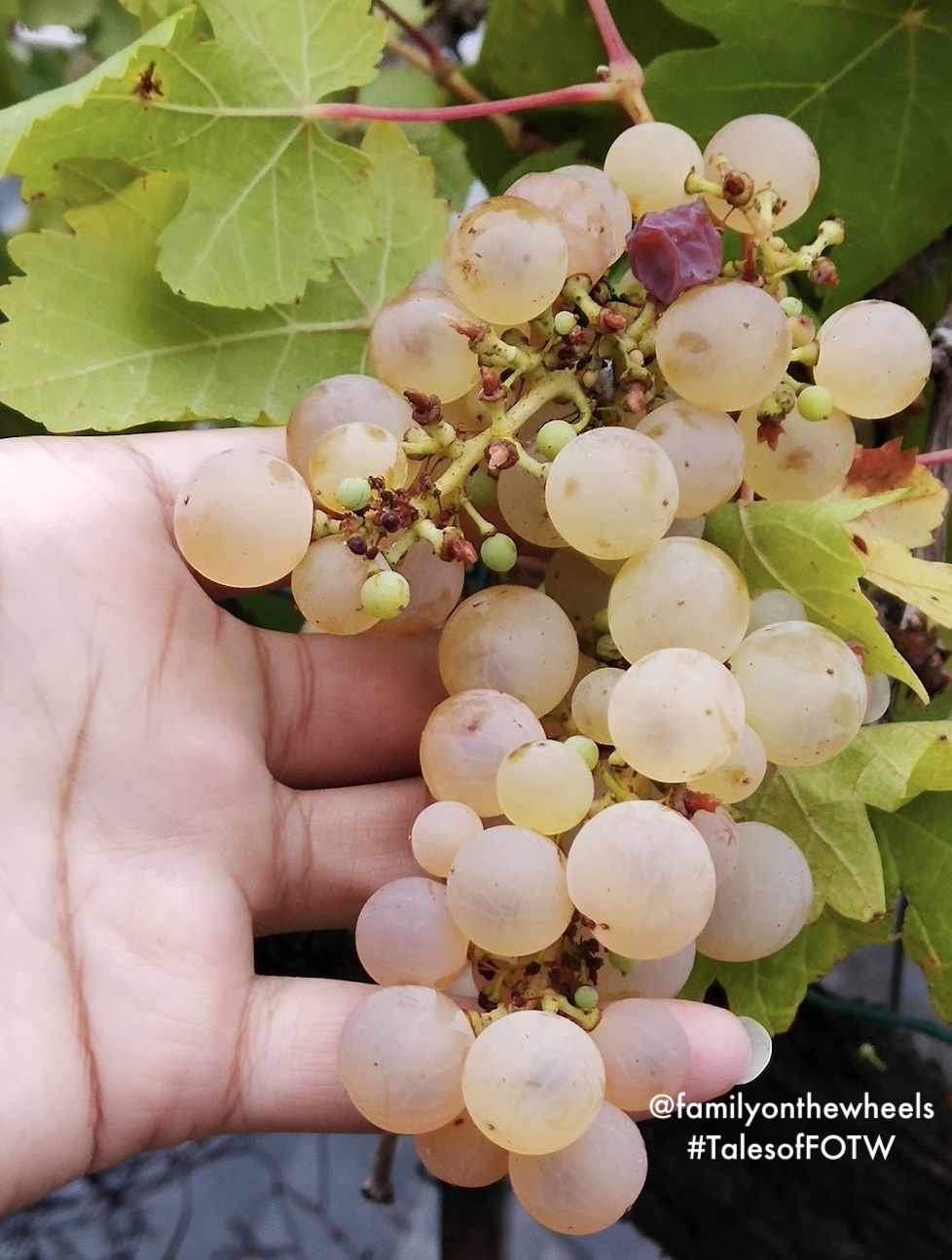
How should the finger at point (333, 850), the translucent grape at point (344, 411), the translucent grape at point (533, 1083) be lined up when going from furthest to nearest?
the finger at point (333, 850), the translucent grape at point (344, 411), the translucent grape at point (533, 1083)

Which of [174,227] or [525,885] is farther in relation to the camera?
[174,227]

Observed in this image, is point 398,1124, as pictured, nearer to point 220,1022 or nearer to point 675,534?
point 220,1022

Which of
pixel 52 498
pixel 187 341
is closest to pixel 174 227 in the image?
pixel 187 341

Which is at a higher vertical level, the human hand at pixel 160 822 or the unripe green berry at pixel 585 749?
the unripe green berry at pixel 585 749

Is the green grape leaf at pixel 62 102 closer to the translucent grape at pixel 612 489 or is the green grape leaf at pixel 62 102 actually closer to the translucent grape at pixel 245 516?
the translucent grape at pixel 245 516

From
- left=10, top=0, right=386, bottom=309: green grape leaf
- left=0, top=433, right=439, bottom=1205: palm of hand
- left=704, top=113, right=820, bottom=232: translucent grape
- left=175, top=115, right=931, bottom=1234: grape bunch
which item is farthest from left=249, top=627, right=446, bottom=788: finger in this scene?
left=704, top=113, right=820, bottom=232: translucent grape

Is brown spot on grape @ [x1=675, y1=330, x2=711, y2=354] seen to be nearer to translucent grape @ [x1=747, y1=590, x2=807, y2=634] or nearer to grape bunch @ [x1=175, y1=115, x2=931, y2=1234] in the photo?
grape bunch @ [x1=175, y1=115, x2=931, y2=1234]

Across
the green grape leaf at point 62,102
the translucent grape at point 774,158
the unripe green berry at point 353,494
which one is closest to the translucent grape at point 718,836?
the unripe green berry at point 353,494

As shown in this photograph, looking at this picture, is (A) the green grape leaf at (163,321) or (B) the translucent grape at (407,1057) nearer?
(B) the translucent grape at (407,1057)
